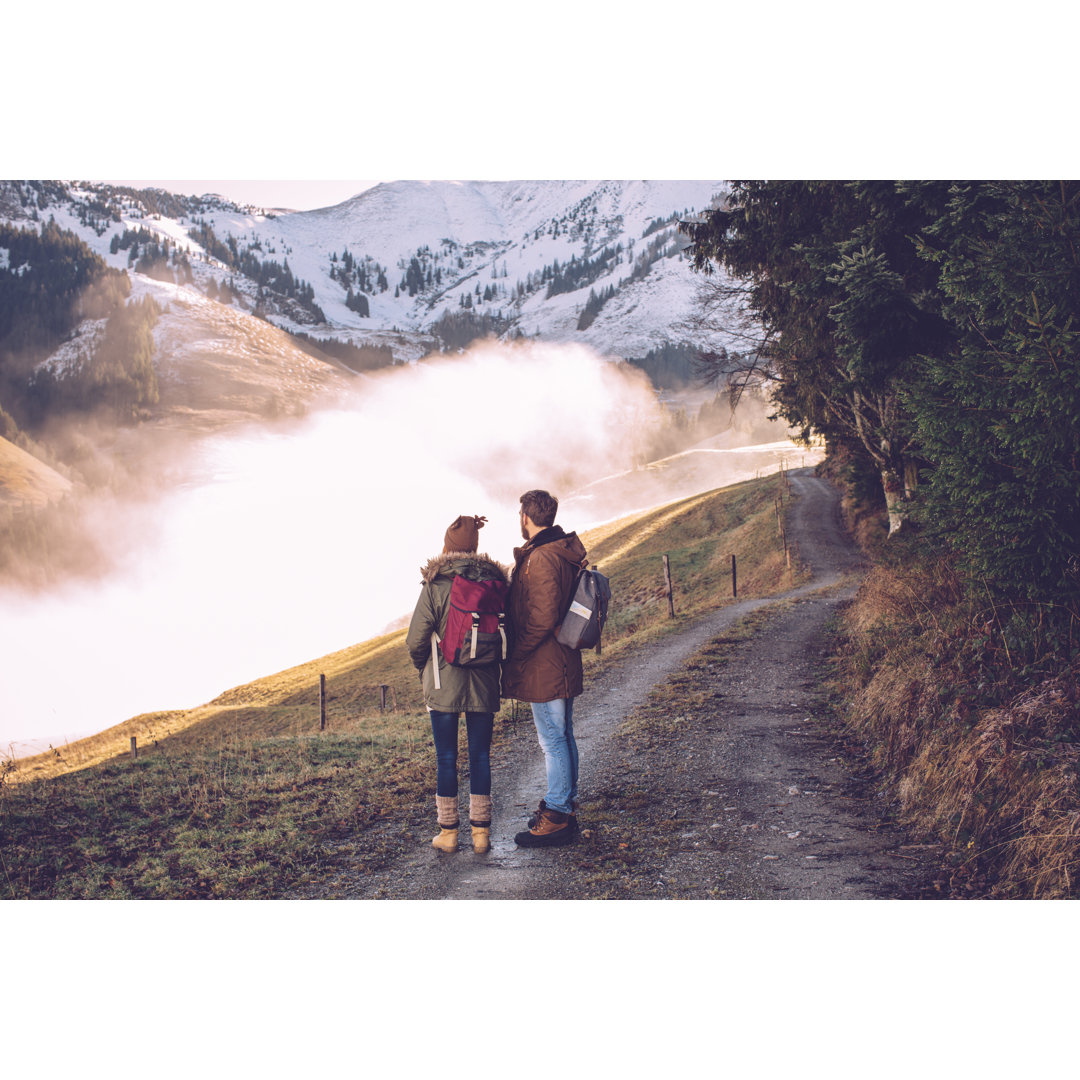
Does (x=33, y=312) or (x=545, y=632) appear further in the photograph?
(x=33, y=312)

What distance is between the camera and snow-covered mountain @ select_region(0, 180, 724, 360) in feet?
294

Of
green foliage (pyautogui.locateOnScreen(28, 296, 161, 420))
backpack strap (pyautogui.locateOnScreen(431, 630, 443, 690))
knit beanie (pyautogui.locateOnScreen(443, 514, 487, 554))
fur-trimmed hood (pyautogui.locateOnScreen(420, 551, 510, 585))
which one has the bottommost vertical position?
backpack strap (pyautogui.locateOnScreen(431, 630, 443, 690))

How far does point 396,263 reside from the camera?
139m

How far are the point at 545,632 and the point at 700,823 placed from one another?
2.09 meters

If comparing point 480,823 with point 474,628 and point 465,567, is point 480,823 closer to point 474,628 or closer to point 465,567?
point 474,628

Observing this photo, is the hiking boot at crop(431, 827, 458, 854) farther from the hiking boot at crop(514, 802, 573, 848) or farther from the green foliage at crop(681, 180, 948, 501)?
the green foliage at crop(681, 180, 948, 501)

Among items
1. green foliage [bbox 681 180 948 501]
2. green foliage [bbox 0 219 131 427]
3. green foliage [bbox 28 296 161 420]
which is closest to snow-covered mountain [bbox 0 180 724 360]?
green foliage [bbox 0 219 131 427]

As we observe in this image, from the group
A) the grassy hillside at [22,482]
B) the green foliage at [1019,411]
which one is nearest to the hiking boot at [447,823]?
the green foliage at [1019,411]

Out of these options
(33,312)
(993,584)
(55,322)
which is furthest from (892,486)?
(33,312)

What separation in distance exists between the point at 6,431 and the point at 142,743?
60.3m

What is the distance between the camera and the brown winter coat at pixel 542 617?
15.7 feet

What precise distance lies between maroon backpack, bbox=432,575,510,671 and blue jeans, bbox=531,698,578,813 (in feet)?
1.86
